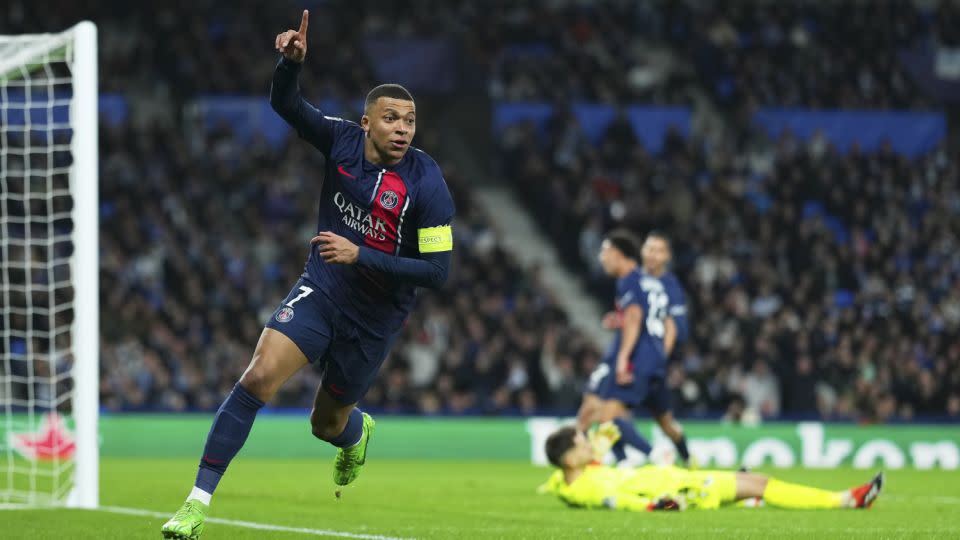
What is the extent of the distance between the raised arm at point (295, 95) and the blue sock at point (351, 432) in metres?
1.74

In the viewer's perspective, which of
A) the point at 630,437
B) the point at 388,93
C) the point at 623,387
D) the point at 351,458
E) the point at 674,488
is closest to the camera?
the point at 388,93

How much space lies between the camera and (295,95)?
7.04 m

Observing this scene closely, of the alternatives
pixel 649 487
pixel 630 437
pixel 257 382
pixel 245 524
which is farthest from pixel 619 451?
pixel 257 382

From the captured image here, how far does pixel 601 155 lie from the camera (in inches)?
941

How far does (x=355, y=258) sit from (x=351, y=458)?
7.30 feet

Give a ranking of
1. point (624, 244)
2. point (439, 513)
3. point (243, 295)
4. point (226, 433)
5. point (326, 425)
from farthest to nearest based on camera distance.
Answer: point (243, 295)
point (624, 244)
point (439, 513)
point (326, 425)
point (226, 433)

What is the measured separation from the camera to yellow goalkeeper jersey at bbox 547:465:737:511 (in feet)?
30.4

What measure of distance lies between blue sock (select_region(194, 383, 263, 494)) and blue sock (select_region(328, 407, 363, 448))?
4.74ft

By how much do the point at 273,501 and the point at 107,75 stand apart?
14378 millimetres

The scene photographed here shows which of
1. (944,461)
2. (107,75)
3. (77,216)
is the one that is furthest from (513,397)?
(77,216)

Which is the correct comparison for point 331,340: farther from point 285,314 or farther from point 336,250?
point 336,250

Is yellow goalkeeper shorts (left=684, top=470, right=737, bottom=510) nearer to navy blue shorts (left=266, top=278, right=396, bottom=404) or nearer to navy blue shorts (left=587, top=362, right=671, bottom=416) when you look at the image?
navy blue shorts (left=266, top=278, right=396, bottom=404)

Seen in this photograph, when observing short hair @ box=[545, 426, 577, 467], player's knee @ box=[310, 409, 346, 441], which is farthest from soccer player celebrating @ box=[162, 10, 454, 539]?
short hair @ box=[545, 426, 577, 467]

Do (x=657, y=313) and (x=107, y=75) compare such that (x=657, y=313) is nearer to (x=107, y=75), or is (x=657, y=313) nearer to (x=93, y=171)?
(x=93, y=171)
